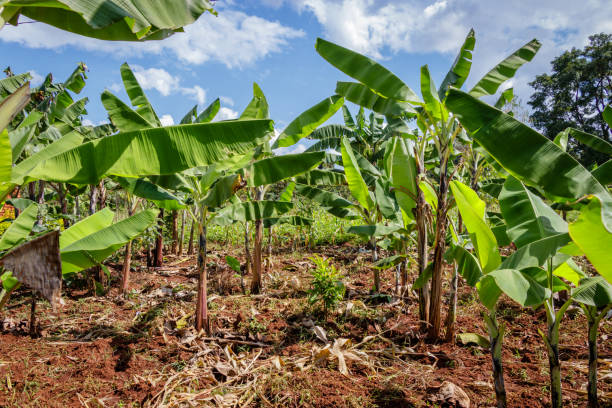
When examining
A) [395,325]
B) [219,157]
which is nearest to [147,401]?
[219,157]

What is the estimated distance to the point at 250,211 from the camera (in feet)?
15.0

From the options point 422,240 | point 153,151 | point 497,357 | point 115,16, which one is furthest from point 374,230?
point 115,16

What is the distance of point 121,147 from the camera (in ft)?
8.00

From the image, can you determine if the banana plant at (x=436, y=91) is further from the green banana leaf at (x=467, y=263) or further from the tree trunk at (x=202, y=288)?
the tree trunk at (x=202, y=288)

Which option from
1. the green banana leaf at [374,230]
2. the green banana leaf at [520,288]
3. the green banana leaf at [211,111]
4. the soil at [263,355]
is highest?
the green banana leaf at [211,111]

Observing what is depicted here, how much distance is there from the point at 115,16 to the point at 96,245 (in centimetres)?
181

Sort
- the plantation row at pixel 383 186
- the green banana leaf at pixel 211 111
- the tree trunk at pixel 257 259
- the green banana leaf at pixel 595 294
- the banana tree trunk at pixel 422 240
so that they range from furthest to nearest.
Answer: the tree trunk at pixel 257 259 < the green banana leaf at pixel 211 111 < the banana tree trunk at pixel 422 240 < the green banana leaf at pixel 595 294 < the plantation row at pixel 383 186

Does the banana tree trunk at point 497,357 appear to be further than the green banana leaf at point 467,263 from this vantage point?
No

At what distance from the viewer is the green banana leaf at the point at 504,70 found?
359 cm

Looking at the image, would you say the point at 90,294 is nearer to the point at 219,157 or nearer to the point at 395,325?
the point at 219,157

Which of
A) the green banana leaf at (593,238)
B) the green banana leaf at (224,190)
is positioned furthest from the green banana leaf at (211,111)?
the green banana leaf at (593,238)

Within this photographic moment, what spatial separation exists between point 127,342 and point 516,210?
4.37 meters

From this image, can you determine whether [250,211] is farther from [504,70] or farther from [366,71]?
[504,70]

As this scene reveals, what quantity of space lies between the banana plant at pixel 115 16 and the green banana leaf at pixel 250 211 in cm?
253
